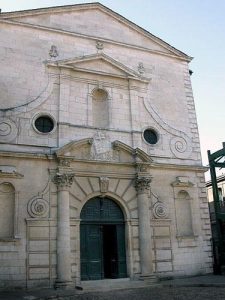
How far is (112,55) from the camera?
15.2 meters

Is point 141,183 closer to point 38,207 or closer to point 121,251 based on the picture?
point 121,251

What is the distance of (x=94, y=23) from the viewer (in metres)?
15.3

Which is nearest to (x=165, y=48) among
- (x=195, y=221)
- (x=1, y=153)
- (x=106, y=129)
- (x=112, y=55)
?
(x=112, y=55)

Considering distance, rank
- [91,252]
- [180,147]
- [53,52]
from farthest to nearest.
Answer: [180,147], [53,52], [91,252]

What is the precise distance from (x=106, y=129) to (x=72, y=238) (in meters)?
4.25

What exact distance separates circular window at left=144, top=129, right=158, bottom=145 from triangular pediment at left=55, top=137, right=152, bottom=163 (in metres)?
1.20

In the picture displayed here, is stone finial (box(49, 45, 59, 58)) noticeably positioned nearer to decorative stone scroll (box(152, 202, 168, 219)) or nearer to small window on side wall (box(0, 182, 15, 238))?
small window on side wall (box(0, 182, 15, 238))

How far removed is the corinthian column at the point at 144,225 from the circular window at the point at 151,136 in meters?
1.74

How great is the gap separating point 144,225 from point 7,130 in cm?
587

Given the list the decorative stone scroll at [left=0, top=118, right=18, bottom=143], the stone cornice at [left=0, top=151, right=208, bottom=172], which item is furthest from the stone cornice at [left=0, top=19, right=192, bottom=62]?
the stone cornice at [left=0, top=151, right=208, bottom=172]

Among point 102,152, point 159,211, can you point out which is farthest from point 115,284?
point 102,152

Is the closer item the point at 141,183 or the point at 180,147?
the point at 141,183

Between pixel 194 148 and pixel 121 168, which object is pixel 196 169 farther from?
pixel 121 168

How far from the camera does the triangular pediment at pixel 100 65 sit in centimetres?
1398
